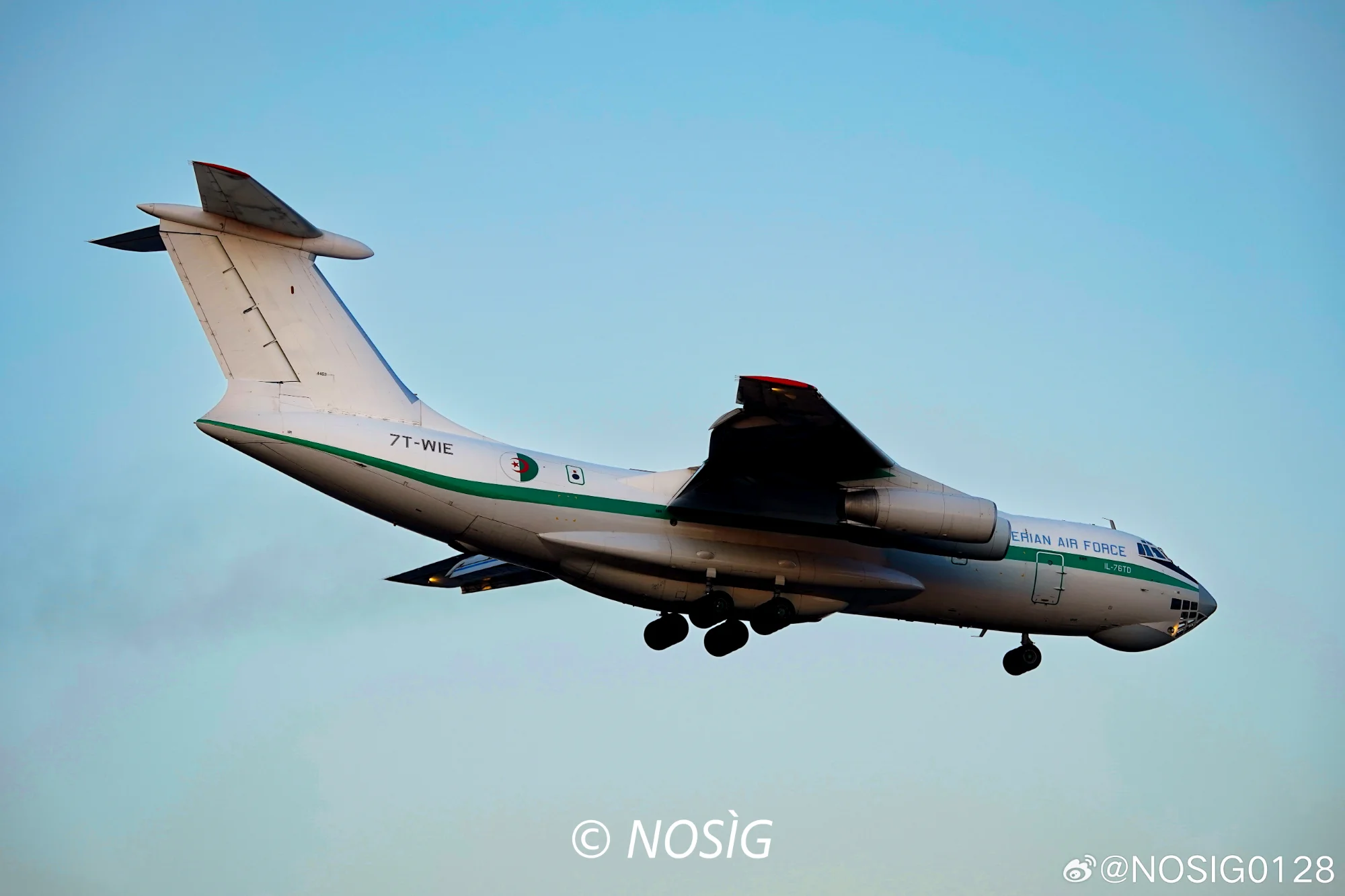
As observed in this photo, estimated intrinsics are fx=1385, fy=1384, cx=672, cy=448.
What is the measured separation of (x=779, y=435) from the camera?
38.2 feet

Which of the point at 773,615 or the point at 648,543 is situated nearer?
the point at 648,543

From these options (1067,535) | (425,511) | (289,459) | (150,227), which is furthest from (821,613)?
(150,227)

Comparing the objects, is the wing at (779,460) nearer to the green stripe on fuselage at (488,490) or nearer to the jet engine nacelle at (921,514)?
the jet engine nacelle at (921,514)

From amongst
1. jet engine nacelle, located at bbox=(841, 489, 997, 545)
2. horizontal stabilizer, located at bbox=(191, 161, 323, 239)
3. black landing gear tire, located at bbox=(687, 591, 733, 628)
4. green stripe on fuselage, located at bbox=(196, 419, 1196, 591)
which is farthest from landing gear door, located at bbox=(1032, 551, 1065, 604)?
horizontal stabilizer, located at bbox=(191, 161, 323, 239)

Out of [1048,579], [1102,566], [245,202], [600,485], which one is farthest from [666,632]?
[245,202]

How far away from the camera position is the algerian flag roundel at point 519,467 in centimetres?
1225

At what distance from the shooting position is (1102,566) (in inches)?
593

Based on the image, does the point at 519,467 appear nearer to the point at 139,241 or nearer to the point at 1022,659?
the point at 139,241

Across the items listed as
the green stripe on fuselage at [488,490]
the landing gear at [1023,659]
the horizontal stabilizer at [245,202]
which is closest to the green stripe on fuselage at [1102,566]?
the landing gear at [1023,659]

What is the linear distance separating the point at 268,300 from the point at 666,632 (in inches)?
201

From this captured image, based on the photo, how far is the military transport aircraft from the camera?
37.6 feet

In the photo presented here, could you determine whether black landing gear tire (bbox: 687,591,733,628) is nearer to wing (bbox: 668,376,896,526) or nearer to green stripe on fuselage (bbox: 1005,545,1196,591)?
wing (bbox: 668,376,896,526)

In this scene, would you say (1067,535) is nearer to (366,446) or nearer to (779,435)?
(779,435)

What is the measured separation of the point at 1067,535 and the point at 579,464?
567 cm
